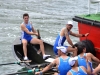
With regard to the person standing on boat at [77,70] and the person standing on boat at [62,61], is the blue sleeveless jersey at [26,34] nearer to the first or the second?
the person standing on boat at [62,61]

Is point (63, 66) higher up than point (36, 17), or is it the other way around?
point (63, 66)

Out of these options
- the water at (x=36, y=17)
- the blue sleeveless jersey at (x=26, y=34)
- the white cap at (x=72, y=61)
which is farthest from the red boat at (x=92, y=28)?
the water at (x=36, y=17)

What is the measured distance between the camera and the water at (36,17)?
56.4 feet

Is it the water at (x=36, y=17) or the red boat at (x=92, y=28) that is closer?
the red boat at (x=92, y=28)

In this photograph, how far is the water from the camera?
1719 cm

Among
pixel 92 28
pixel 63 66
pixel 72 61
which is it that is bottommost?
pixel 63 66

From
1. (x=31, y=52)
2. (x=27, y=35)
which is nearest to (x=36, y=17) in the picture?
(x=31, y=52)

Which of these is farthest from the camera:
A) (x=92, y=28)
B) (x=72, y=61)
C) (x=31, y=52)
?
(x=31, y=52)

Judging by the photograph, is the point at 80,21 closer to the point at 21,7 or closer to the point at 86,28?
the point at 86,28

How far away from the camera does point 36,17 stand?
2514 centimetres

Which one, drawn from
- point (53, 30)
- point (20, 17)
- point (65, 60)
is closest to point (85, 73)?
point (65, 60)

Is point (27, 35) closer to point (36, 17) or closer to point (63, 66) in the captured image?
point (63, 66)

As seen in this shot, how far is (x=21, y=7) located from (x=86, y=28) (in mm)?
17110

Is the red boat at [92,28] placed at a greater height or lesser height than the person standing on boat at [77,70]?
greater
